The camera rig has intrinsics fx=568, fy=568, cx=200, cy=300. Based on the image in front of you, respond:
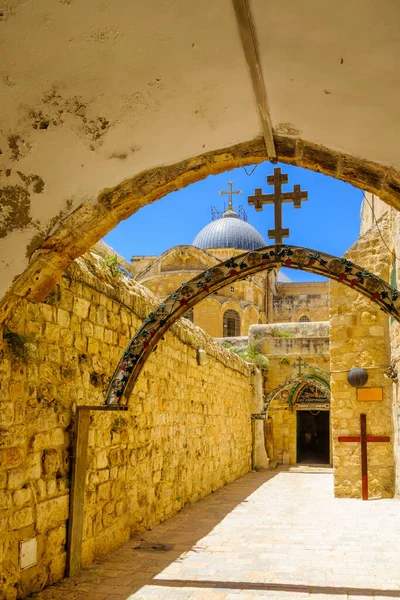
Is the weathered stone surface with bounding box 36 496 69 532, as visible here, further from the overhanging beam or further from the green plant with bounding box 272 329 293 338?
the green plant with bounding box 272 329 293 338

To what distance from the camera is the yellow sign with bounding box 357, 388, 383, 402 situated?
9930mm

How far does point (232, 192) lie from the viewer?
39125 mm

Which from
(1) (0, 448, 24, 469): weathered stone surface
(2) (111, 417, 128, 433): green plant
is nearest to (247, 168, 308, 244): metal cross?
(2) (111, 417, 128, 433): green plant

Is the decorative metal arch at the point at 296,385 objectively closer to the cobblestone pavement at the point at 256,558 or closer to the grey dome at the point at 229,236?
the cobblestone pavement at the point at 256,558

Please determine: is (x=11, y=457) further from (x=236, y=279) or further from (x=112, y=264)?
(x=112, y=264)

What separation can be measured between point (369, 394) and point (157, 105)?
8096 mm

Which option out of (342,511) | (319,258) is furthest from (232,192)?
(319,258)

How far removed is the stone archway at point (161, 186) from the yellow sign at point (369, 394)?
Answer: 7.24 meters

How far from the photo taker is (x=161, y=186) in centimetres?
340

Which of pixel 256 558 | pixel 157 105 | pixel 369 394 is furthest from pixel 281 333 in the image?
pixel 157 105

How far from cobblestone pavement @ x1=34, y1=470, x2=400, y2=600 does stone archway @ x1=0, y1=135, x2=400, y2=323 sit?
2.39 metres

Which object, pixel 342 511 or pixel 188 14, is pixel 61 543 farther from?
pixel 342 511

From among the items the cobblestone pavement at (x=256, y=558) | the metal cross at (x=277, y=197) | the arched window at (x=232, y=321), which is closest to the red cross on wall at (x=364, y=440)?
the cobblestone pavement at (x=256, y=558)

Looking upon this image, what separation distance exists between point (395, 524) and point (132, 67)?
22.4ft
